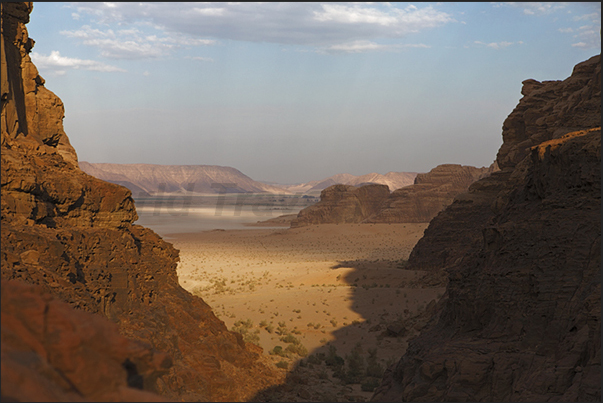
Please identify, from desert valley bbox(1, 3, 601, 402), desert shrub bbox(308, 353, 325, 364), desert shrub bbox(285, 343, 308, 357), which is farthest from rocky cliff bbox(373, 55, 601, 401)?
desert shrub bbox(285, 343, 308, 357)

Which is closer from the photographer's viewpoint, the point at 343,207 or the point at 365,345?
the point at 365,345

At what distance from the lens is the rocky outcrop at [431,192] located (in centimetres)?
6831

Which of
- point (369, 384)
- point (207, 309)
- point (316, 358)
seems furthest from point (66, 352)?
point (316, 358)

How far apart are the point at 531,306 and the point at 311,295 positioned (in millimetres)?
18773

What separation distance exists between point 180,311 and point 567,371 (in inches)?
317

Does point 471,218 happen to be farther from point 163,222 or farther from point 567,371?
point 163,222

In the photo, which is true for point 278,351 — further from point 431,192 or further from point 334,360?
point 431,192

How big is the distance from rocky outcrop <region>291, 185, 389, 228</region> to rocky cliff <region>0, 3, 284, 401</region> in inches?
2557

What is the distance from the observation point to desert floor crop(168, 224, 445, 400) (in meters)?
19.3

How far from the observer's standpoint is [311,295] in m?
27.4

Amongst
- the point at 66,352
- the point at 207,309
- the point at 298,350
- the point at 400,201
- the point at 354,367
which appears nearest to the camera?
the point at 66,352

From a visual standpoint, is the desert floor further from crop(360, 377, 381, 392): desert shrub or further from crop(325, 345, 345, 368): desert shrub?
crop(325, 345, 345, 368): desert shrub

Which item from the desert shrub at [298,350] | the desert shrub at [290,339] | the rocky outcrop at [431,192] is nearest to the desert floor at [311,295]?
the desert shrub at [290,339]

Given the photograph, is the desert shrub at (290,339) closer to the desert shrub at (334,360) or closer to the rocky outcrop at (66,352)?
the desert shrub at (334,360)
